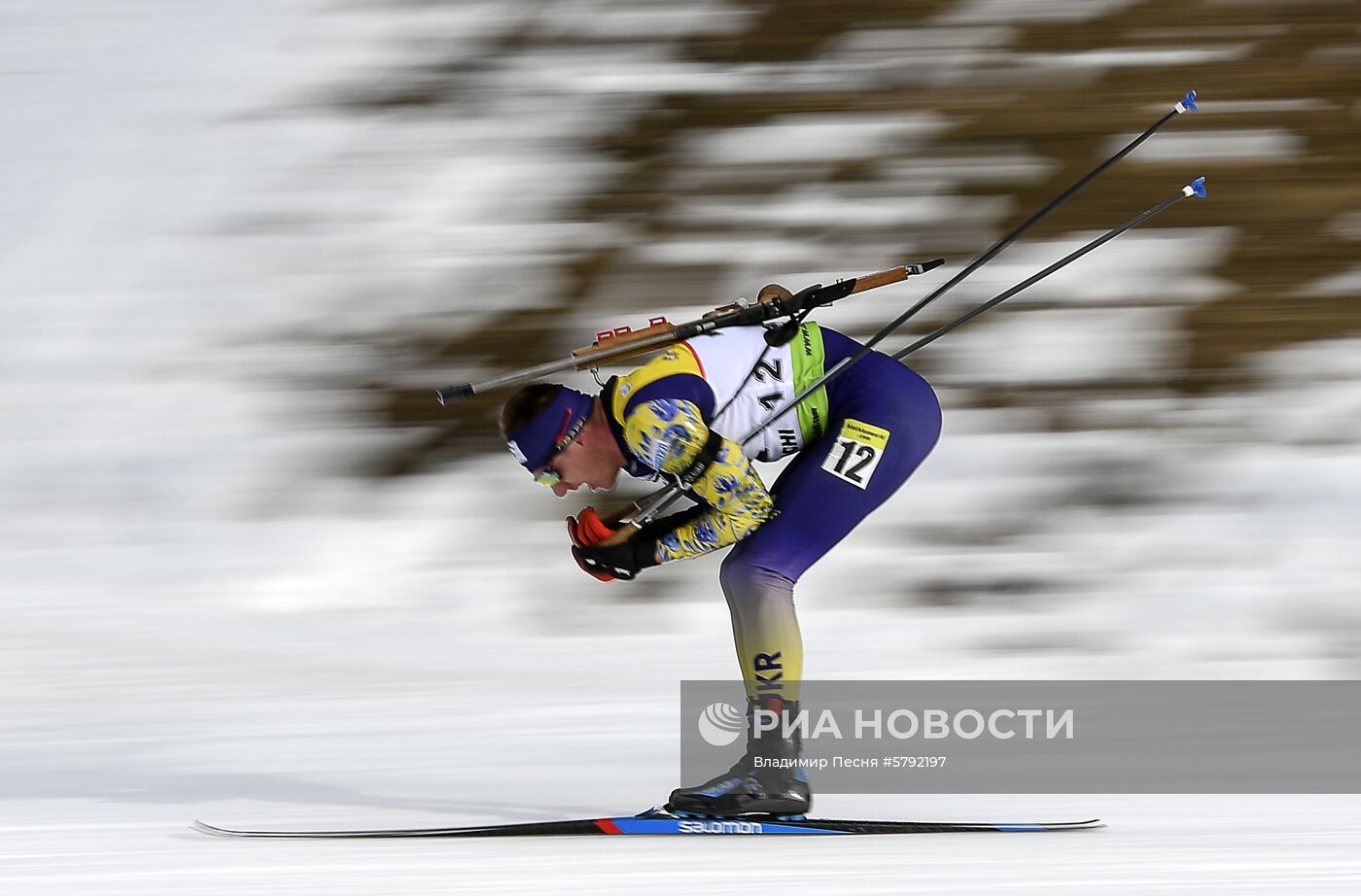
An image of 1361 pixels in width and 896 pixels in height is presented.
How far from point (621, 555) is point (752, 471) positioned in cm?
37

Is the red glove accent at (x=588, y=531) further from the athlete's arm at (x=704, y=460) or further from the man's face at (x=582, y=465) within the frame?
the athlete's arm at (x=704, y=460)

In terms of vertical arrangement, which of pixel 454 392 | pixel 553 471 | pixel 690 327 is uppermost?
pixel 690 327

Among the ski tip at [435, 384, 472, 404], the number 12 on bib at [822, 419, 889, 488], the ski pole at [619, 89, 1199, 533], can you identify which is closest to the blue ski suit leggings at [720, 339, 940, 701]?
the number 12 on bib at [822, 419, 889, 488]

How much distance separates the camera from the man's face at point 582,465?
3.23 metres

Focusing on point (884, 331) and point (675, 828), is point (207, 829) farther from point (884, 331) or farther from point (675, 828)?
point (884, 331)

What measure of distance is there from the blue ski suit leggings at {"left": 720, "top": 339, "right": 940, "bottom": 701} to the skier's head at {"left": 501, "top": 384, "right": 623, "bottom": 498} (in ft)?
1.35

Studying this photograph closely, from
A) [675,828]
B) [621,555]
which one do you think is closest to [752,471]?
[621,555]

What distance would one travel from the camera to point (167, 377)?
24.6 feet

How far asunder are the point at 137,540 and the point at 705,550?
412cm

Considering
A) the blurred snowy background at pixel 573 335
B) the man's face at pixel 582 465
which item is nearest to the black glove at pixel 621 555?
the man's face at pixel 582 465

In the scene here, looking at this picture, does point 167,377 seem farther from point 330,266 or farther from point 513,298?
point 513,298

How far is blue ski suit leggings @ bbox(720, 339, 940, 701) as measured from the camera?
328 centimetres

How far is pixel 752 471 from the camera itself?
3.19 m

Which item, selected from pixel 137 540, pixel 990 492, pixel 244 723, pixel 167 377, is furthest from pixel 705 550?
pixel 167 377
